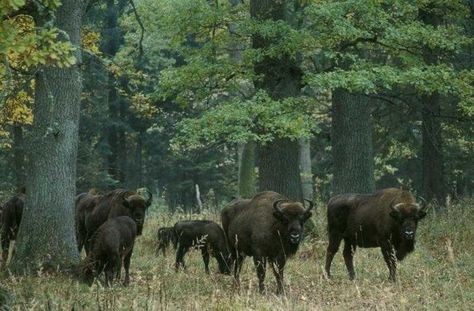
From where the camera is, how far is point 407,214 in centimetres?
1302

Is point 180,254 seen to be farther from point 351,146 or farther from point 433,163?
point 433,163

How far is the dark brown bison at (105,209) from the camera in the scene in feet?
46.8

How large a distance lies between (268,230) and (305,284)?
1299 mm

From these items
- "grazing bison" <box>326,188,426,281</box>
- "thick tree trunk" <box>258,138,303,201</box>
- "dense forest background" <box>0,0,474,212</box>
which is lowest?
"grazing bison" <box>326,188,426,281</box>

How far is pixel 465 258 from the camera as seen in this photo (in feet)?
47.6

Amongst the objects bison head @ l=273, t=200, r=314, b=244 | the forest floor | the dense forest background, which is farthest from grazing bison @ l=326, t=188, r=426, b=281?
bison head @ l=273, t=200, r=314, b=244

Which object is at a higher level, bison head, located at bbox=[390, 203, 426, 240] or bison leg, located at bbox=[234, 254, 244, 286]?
bison head, located at bbox=[390, 203, 426, 240]

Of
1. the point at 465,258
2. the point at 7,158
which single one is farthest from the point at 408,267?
the point at 7,158

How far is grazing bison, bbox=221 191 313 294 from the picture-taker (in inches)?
460

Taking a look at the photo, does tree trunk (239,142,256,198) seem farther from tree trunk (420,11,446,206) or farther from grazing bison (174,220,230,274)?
grazing bison (174,220,230,274)

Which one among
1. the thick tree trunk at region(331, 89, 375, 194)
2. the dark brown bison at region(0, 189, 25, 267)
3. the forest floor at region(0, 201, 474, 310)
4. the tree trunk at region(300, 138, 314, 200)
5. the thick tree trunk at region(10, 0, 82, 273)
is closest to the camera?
the forest floor at region(0, 201, 474, 310)

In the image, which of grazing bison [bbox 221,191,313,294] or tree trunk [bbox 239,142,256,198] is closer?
grazing bison [bbox 221,191,313,294]

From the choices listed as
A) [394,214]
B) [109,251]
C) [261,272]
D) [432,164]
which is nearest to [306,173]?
[432,164]

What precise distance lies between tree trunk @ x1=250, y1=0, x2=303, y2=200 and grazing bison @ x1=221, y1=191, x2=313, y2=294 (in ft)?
13.4
